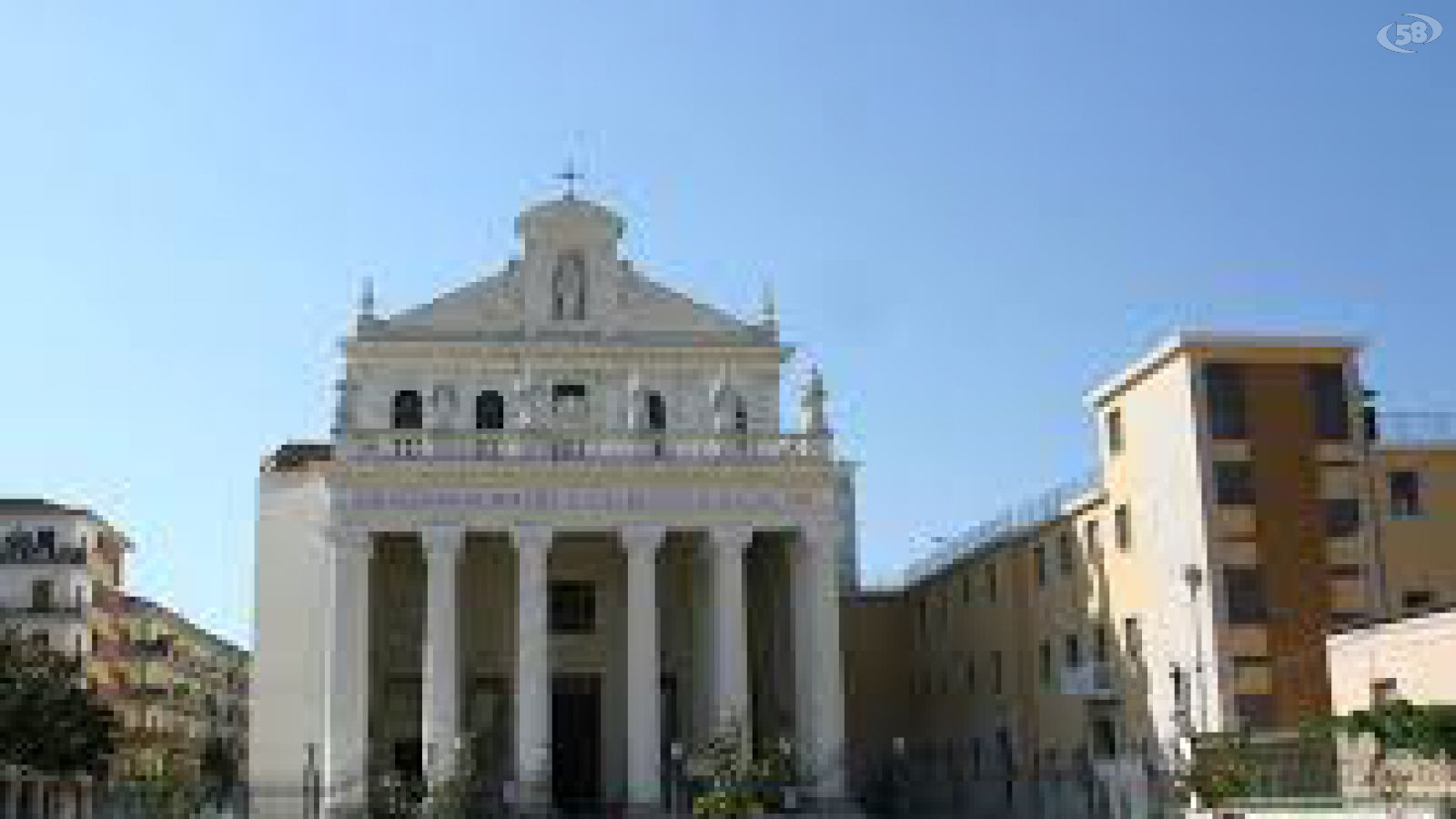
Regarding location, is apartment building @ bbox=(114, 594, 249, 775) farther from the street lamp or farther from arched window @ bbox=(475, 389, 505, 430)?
the street lamp

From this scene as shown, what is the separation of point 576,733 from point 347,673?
8.47 meters

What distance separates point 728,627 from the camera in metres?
49.5

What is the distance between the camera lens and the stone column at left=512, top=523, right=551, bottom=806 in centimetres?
4753

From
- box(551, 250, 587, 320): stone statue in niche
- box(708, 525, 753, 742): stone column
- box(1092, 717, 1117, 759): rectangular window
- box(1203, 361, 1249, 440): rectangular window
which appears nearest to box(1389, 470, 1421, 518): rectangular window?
box(1203, 361, 1249, 440): rectangular window

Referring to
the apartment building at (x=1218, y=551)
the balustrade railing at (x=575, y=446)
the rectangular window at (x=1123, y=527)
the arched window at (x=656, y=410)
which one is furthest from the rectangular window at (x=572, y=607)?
the rectangular window at (x=1123, y=527)

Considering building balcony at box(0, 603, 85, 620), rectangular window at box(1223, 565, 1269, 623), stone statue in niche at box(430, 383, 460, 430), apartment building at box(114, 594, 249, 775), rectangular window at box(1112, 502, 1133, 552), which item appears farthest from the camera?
apartment building at box(114, 594, 249, 775)

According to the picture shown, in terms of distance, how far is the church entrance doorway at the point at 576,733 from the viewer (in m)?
53.9

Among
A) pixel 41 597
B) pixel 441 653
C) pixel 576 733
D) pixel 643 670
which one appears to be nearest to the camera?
pixel 441 653

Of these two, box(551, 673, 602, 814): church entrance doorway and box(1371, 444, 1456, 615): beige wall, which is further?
box(551, 673, 602, 814): church entrance doorway

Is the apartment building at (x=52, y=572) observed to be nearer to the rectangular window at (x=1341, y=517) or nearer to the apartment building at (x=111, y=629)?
the apartment building at (x=111, y=629)

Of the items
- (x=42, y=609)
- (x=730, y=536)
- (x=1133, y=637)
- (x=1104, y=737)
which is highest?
(x=730, y=536)

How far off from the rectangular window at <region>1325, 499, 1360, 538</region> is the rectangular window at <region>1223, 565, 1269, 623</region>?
2.08 metres

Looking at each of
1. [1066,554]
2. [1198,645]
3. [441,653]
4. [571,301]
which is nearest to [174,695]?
[571,301]

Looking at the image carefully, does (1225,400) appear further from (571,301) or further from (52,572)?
(52,572)
